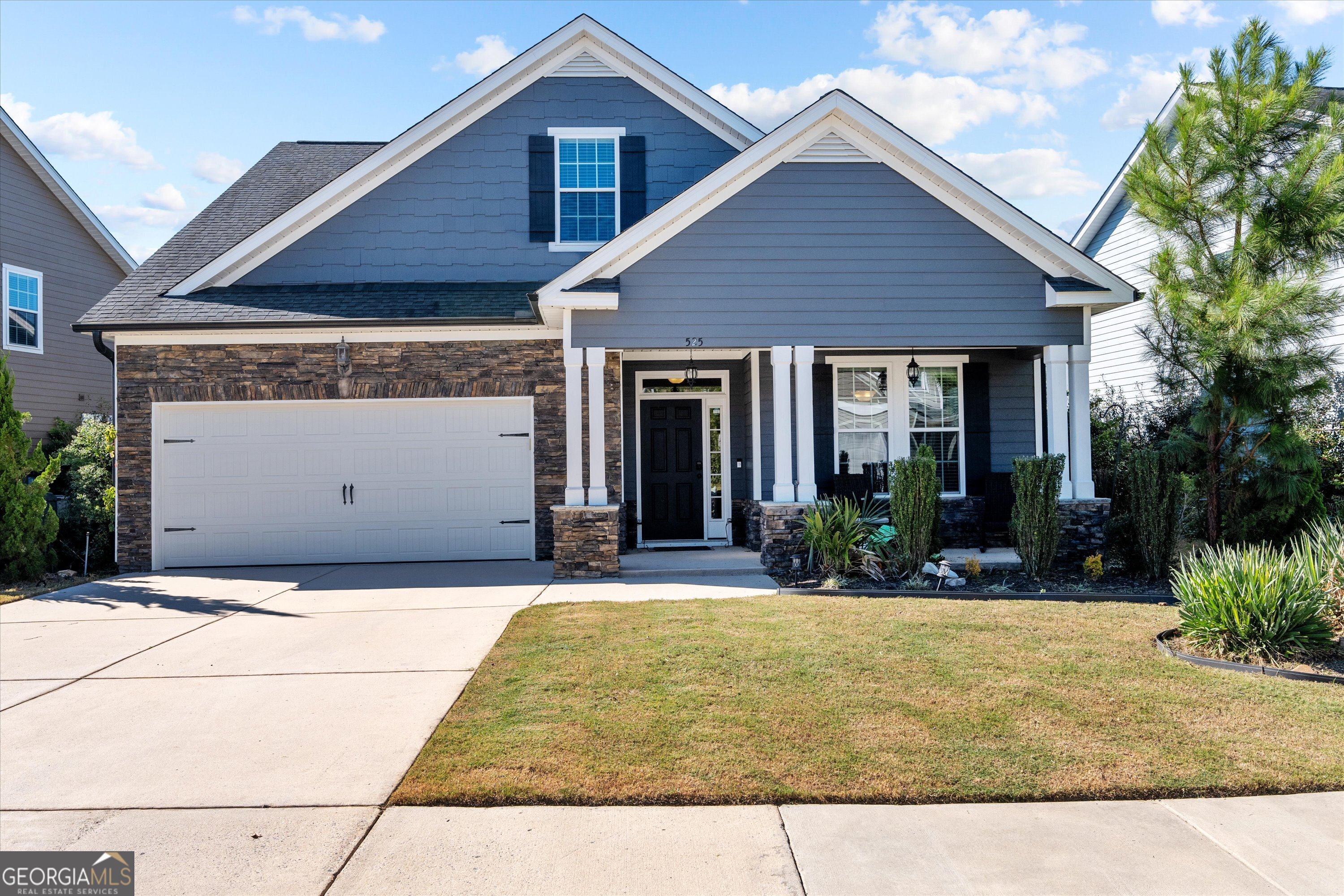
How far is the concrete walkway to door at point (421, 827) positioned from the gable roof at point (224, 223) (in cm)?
645

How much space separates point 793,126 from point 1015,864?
26.0 feet

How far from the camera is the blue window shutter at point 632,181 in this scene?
11648 millimetres

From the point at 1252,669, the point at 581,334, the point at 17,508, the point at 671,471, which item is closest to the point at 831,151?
the point at 581,334

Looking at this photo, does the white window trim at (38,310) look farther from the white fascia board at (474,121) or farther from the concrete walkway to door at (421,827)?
the concrete walkway to door at (421,827)

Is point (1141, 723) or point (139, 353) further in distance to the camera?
point (139, 353)

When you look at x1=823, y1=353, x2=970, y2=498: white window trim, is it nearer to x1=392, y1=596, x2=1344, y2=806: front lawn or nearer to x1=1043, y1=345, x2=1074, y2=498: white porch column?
x1=1043, y1=345, x2=1074, y2=498: white porch column

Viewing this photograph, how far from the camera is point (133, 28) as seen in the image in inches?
395

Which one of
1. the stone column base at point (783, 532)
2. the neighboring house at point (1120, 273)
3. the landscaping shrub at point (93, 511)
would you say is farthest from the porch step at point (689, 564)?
the neighboring house at point (1120, 273)

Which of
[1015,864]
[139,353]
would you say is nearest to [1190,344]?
[1015,864]

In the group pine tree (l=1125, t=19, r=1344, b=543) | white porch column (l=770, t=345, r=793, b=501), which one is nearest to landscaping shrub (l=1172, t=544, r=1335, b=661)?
pine tree (l=1125, t=19, r=1344, b=543)

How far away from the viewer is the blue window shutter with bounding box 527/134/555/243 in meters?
11.6

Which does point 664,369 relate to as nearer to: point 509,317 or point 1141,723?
point 509,317

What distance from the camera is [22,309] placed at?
48.4 ft

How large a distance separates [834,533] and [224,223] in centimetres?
1011
